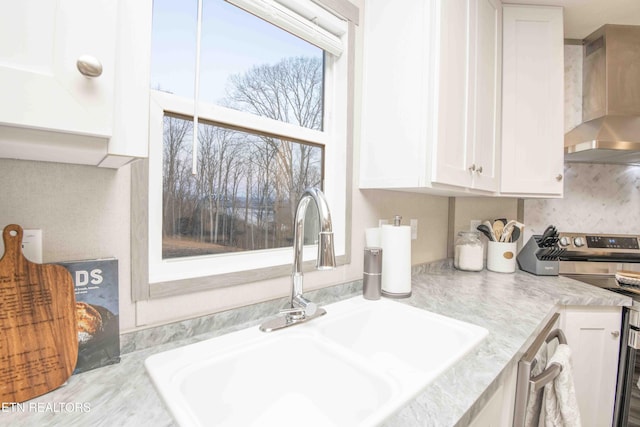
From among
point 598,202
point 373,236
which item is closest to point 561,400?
point 373,236

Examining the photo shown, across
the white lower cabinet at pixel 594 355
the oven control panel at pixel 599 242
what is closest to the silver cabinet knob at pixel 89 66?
the white lower cabinet at pixel 594 355

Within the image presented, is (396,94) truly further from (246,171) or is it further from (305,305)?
(305,305)

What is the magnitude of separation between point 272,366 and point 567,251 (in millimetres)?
2095

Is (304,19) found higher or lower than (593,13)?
lower

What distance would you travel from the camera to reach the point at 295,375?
82 cm

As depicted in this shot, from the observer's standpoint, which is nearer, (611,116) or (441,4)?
(441,4)

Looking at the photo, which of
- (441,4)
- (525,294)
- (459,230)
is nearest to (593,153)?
(459,230)

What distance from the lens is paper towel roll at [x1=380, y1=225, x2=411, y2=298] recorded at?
1216 millimetres

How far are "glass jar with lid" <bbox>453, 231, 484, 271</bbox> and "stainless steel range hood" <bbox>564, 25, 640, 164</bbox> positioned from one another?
2.64ft

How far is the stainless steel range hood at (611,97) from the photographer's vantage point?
70.5 inches

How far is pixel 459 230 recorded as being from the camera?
6.52 ft

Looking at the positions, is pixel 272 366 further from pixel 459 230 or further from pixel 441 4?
pixel 459 230

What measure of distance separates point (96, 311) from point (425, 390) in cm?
72

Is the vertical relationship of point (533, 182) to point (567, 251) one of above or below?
above
